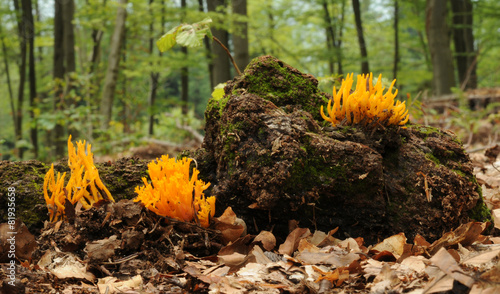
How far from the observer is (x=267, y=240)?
2322mm

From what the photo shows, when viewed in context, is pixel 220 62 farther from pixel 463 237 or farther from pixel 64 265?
pixel 463 237

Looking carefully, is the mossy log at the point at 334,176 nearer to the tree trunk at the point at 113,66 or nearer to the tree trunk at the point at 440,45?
the tree trunk at the point at 113,66

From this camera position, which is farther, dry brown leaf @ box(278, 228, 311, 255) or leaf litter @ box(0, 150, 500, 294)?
dry brown leaf @ box(278, 228, 311, 255)

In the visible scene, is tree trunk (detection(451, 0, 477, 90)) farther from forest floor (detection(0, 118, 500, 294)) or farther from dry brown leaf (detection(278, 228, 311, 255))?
dry brown leaf (detection(278, 228, 311, 255))

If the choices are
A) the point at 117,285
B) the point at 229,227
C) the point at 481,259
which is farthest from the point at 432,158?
the point at 117,285

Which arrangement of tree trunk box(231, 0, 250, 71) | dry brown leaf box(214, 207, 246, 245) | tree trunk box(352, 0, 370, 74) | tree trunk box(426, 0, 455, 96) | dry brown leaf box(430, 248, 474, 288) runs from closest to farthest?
dry brown leaf box(430, 248, 474, 288) < dry brown leaf box(214, 207, 246, 245) < tree trunk box(231, 0, 250, 71) < tree trunk box(426, 0, 455, 96) < tree trunk box(352, 0, 370, 74)

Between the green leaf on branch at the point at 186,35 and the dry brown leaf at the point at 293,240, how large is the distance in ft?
6.28

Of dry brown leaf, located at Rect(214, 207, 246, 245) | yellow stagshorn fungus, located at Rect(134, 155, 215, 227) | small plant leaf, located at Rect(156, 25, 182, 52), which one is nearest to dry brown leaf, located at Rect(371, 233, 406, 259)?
dry brown leaf, located at Rect(214, 207, 246, 245)

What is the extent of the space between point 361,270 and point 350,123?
114 centimetres

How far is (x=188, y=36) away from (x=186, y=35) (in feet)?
0.11

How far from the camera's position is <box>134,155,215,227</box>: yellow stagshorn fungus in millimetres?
2275

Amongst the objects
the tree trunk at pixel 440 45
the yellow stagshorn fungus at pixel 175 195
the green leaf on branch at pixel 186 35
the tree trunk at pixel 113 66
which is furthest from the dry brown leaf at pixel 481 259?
the tree trunk at pixel 440 45

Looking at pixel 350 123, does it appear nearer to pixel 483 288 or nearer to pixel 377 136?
pixel 377 136

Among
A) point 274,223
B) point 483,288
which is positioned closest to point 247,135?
point 274,223
